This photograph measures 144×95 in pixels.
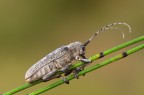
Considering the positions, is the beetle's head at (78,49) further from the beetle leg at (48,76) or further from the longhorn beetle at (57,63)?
the beetle leg at (48,76)

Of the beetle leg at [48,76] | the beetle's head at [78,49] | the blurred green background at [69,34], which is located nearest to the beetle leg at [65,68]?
the beetle leg at [48,76]

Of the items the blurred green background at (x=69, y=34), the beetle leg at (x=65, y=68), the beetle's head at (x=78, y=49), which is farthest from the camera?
the blurred green background at (x=69, y=34)

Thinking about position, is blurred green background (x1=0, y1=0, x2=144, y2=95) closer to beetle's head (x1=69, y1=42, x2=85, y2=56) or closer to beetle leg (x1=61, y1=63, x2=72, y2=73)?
beetle's head (x1=69, y1=42, x2=85, y2=56)

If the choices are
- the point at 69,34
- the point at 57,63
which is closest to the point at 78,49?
the point at 57,63

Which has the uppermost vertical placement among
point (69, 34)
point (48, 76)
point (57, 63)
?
point (69, 34)

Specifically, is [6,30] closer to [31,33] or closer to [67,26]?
[31,33]

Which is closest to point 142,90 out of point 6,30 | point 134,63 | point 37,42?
point 134,63

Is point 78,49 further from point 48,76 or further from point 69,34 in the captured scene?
point 69,34

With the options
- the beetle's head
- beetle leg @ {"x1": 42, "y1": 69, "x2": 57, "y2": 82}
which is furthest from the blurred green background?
beetle leg @ {"x1": 42, "y1": 69, "x2": 57, "y2": 82}
